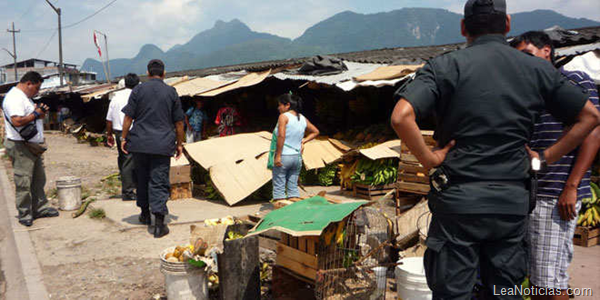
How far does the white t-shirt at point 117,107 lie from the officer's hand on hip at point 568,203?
6508 mm

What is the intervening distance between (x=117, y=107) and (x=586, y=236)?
7.32m

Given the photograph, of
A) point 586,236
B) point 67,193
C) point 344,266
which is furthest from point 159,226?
point 586,236

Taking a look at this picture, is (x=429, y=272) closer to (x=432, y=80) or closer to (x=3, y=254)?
(x=432, y=80)

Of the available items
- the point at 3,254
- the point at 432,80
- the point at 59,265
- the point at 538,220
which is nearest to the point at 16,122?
the point at 3,254

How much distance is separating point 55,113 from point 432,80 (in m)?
32.0

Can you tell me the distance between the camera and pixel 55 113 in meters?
28.3

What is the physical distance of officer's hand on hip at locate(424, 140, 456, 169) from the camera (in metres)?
1.93

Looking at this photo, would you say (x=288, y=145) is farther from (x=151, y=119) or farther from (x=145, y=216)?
(x=145, y=216)

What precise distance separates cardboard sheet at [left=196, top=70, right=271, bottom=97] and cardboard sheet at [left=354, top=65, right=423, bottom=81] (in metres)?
3.36

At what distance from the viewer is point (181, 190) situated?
7.68m

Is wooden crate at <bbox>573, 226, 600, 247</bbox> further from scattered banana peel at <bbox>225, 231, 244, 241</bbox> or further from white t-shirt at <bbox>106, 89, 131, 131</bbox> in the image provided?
white t-shirt at <bbox>106, 89, 131, 131</bbox>

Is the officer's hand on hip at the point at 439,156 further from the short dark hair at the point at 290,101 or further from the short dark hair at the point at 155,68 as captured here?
the short dark hair at the point at 155,68

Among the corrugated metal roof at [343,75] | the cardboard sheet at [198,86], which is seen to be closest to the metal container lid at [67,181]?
the cardboard sheet at [198,86]

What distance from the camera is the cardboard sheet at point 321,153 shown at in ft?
28.1
